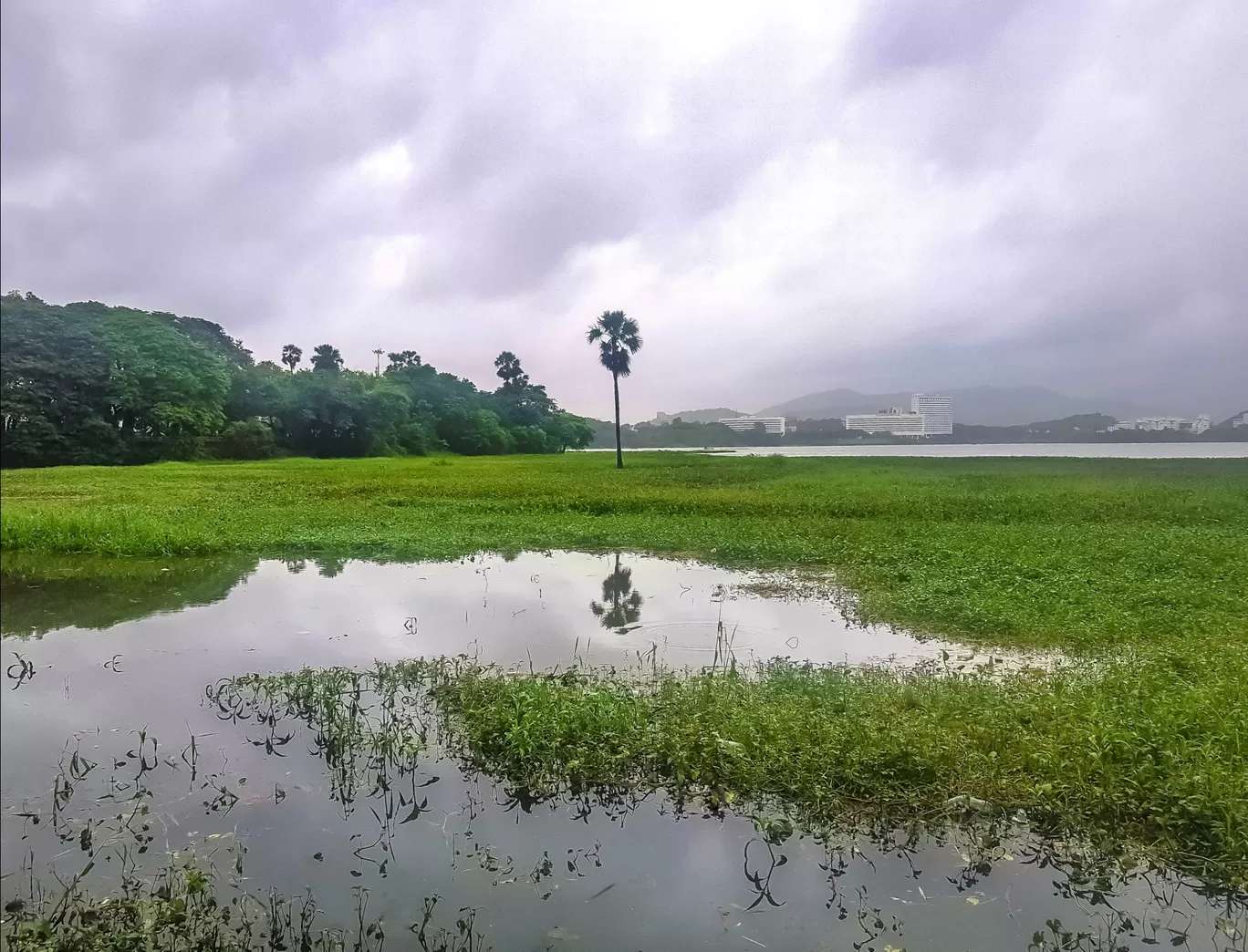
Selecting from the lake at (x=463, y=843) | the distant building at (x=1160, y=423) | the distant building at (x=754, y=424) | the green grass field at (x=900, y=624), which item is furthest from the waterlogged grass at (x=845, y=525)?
the distant building at (x=754, y=424)

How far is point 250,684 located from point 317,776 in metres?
1.67

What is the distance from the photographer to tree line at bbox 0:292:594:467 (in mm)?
5305

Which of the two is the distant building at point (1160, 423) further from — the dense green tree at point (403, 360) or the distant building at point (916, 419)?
the dense green tree at point (403, 360)

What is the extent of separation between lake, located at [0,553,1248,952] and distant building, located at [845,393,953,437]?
21010 mm

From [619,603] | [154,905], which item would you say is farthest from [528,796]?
[619,603]

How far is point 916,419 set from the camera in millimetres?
27047

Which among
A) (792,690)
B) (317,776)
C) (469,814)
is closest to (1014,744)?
(792,690)

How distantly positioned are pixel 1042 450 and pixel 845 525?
35.4 ft

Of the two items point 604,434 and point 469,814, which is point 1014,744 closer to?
point 469,814

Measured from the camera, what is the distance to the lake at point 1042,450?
1216 cm

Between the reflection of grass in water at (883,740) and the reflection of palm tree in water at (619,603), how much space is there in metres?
2.06

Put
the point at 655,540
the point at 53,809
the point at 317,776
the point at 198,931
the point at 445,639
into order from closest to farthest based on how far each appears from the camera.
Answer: the point at 198,931 < the point at 53,809 < the point at 317,776 < the point at 445,639 < the point at 655,540

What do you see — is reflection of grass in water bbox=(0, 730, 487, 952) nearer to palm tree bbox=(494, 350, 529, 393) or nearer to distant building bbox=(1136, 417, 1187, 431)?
distant building bbox=(1136, 417, 1187, 431)

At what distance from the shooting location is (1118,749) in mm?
3881
